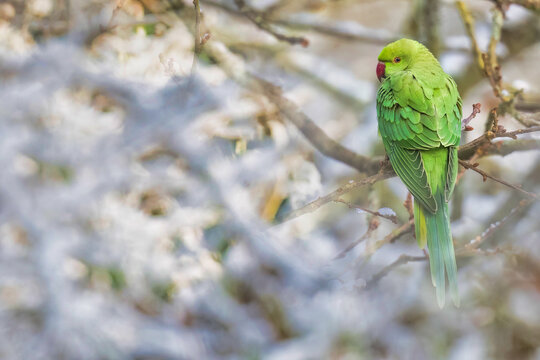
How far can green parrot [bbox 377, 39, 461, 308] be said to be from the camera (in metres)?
1.01

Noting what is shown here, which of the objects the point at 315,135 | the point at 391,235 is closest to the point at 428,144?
the point at 391,235

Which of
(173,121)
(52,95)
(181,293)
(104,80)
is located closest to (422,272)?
(181,293)

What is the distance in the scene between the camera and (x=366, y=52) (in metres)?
3.18

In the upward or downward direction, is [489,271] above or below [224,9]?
below

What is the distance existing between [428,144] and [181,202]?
53.5 inches

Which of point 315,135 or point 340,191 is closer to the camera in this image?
point 340,191

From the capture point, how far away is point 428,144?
1.05m

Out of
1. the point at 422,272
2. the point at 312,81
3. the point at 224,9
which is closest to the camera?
the point at 224,9

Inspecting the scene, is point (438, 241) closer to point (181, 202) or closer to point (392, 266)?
point (392, 266)

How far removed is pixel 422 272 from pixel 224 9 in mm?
1533

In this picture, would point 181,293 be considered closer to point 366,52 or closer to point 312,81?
point 312,81

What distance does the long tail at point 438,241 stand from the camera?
3.19 ft

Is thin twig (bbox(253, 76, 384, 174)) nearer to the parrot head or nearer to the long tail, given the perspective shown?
the parrot head

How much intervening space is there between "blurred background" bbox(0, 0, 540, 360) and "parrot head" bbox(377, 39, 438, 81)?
24.8 inches
